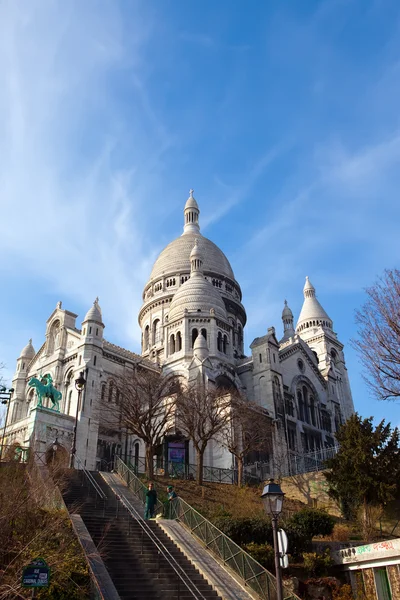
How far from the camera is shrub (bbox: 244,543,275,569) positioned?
19.9m

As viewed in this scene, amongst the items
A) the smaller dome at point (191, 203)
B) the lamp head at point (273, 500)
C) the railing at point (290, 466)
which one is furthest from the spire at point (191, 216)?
the lamp head at point (273, 500)

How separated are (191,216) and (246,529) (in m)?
68.1

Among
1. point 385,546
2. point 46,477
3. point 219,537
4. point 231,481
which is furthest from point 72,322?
point 385,546

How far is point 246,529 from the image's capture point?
21562 millimetres

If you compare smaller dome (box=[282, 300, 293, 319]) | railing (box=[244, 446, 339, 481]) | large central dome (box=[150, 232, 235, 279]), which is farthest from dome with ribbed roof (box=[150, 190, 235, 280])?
railing (box=[244, 446, 339, 481])

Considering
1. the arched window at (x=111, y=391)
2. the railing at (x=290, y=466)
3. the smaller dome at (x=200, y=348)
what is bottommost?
the railing at (x=290, y=466)

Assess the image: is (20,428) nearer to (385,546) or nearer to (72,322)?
(72,322)

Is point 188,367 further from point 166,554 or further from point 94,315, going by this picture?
point 166,554

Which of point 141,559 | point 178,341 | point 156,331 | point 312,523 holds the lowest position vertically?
point 141,559

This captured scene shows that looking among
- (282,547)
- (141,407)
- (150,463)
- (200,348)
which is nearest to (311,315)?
(200,348)

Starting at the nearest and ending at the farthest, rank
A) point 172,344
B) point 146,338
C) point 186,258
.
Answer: point 172,344, point 146,338, point 186,258

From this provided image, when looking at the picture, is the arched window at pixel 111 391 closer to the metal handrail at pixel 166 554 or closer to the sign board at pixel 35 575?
the metal handrail at pixel 166 554

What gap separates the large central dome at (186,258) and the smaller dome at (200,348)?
841 inches

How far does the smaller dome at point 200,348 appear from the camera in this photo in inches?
2034
